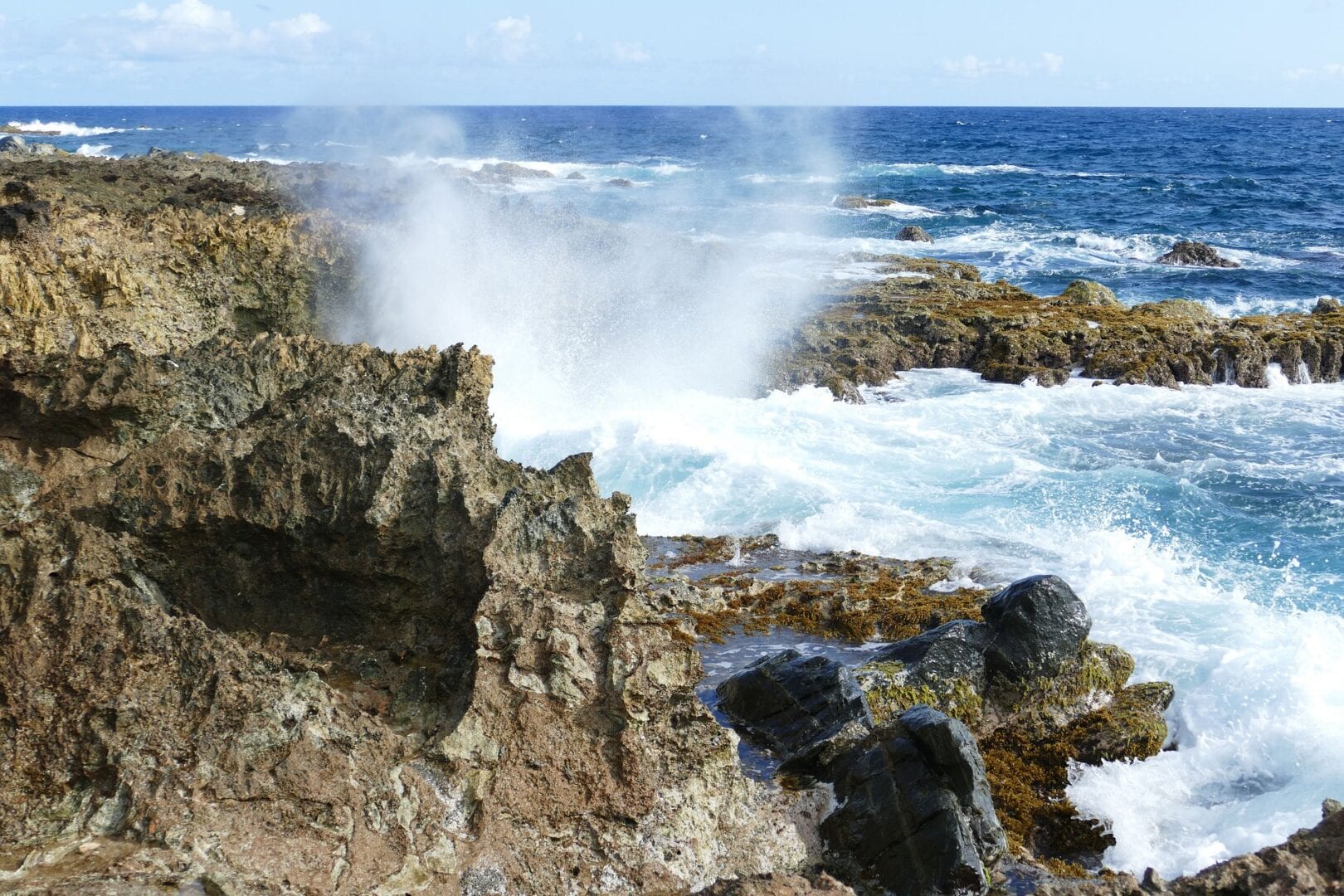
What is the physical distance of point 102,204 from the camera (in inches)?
512

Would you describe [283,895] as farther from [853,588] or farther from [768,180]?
[768,180]

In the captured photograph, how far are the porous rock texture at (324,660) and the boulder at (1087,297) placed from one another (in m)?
21.8

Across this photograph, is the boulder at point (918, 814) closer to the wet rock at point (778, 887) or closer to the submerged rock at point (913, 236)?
the wet rock at point (778, 887)

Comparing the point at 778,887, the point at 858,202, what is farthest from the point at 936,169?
the point at 778,887

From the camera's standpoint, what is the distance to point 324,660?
17.5 ft

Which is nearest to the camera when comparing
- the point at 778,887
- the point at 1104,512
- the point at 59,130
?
the point at 778,887

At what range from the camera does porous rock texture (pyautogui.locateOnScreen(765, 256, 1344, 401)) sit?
2092 centimetres

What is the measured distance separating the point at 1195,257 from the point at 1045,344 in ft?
58.2

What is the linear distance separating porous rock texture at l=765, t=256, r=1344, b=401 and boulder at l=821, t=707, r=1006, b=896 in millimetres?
13103

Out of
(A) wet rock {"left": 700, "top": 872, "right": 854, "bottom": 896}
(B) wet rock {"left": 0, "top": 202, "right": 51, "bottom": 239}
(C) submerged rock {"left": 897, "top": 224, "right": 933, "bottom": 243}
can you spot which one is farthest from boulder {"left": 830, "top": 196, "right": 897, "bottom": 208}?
(A) wet rock {"left": 700, "top": 872, "right": 854, "bottom": 896}

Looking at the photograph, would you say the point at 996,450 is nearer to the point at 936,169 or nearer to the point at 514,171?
the point at 514,171

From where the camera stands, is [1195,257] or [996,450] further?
[1195,257]

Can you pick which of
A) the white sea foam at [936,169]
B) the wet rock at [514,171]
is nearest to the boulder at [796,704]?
the wet rock at [514,171]

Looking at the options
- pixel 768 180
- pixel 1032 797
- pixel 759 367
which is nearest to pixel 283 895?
pixel 1032 797
